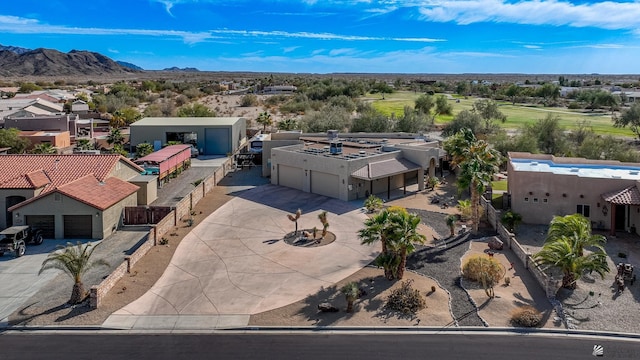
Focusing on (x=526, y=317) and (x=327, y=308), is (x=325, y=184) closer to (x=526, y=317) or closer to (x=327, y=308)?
(x=327, y=308)

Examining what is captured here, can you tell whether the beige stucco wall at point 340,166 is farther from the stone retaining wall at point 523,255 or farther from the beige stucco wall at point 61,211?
the beige stucco wall at point 61,211

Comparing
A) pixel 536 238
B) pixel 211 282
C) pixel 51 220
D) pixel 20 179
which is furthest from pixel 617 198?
pixel 20 179

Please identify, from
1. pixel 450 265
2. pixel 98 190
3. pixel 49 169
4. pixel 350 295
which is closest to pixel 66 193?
pixel 98 190

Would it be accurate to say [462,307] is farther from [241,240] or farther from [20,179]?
[20,179]

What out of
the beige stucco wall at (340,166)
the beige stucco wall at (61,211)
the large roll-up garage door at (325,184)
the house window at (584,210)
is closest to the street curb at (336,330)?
the beige stucco wall at (61,211)

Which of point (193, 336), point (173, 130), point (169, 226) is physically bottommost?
point (193, 336)

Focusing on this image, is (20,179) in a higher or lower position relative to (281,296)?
higher

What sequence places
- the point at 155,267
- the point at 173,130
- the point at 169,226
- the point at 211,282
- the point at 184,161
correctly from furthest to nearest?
the point at 173,130, the point at 184,161, the point at 169,226, the point at 155,267, the point at 211,282
